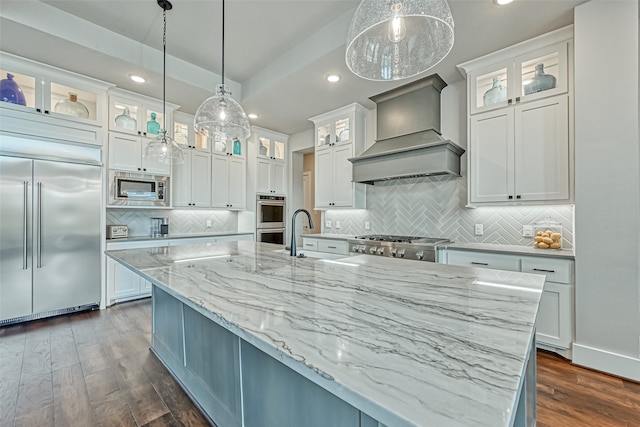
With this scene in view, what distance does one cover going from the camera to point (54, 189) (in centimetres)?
305

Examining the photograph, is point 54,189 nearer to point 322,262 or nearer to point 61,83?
point 61,83

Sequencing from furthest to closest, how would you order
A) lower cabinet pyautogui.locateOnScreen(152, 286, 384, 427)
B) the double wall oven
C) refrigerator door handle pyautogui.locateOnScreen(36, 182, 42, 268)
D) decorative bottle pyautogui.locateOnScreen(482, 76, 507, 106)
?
the double wall oven, refrigerator door handle pyautogui.locateOnScreen(36, 182, 42, 268), decorative bottle pyautogui.locateOnScreen(482, 76, 507, 106), lower cabinet pyautogui.locateOnScreen(152, 286, 384, 427)

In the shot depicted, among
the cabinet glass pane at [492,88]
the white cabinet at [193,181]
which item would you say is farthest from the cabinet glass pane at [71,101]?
the cabinet glass pane at [492,88]

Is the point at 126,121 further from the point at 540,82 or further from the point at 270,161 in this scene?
the point at 540,82

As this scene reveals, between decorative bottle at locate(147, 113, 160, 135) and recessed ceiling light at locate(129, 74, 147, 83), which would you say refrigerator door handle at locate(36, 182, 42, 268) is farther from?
recessed ceiling light at locate(129, 74, 147, 83)

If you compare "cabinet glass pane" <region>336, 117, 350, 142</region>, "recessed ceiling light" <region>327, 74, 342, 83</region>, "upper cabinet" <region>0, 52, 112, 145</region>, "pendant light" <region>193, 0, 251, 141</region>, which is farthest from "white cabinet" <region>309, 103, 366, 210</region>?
"upper cabinet" <region>0, 52, 112, 145</region>

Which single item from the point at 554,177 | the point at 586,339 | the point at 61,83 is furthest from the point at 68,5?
the point at 586,339

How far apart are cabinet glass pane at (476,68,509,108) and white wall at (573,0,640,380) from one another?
61 centimetres

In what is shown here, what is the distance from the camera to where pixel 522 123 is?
2568 millimetres

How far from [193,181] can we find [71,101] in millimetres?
1646

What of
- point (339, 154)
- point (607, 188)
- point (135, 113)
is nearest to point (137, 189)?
point (135, 113)

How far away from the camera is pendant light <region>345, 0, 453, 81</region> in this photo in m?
1.28

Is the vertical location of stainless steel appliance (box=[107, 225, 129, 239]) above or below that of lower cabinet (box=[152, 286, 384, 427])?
above

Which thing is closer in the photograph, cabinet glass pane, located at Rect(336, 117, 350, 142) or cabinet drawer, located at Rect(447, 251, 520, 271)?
cabinet drawer, located at Rect(447, 251, 520, 271)
